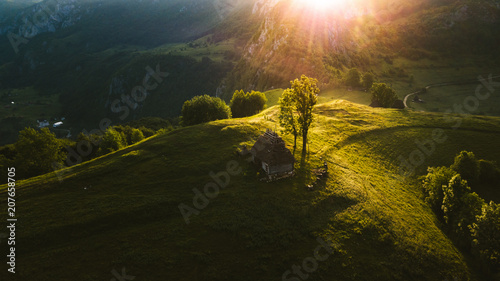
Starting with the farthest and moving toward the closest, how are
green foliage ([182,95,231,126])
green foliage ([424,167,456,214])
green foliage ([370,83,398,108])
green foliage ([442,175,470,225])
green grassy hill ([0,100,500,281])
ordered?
1. green foliage ([370,83,398,108])
2. green foliage ([182,95,231,126])
3. green foliage ([424,167,456,214])
4. green foliage ([442,175,470,225])
5. green grassy hill ([0,100,500,281])

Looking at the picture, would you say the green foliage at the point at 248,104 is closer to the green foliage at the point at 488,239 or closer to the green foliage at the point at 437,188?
the green foliage at the point at 437,188

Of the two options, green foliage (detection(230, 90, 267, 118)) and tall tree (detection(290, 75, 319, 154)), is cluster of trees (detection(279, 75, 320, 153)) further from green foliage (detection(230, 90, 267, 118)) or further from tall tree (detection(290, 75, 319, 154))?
green foliage (detection(230, 90, 267, 118))

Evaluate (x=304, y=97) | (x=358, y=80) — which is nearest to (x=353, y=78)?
(x=358, y=80)

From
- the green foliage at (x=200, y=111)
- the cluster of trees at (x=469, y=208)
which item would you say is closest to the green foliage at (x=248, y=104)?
the green foliage at (x=200, y=111)

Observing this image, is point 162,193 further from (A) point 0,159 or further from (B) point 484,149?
(B) point 484,149

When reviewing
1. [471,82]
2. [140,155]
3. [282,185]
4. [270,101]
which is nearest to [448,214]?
[282,185]

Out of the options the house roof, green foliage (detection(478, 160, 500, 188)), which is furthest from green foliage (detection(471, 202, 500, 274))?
the house roof
